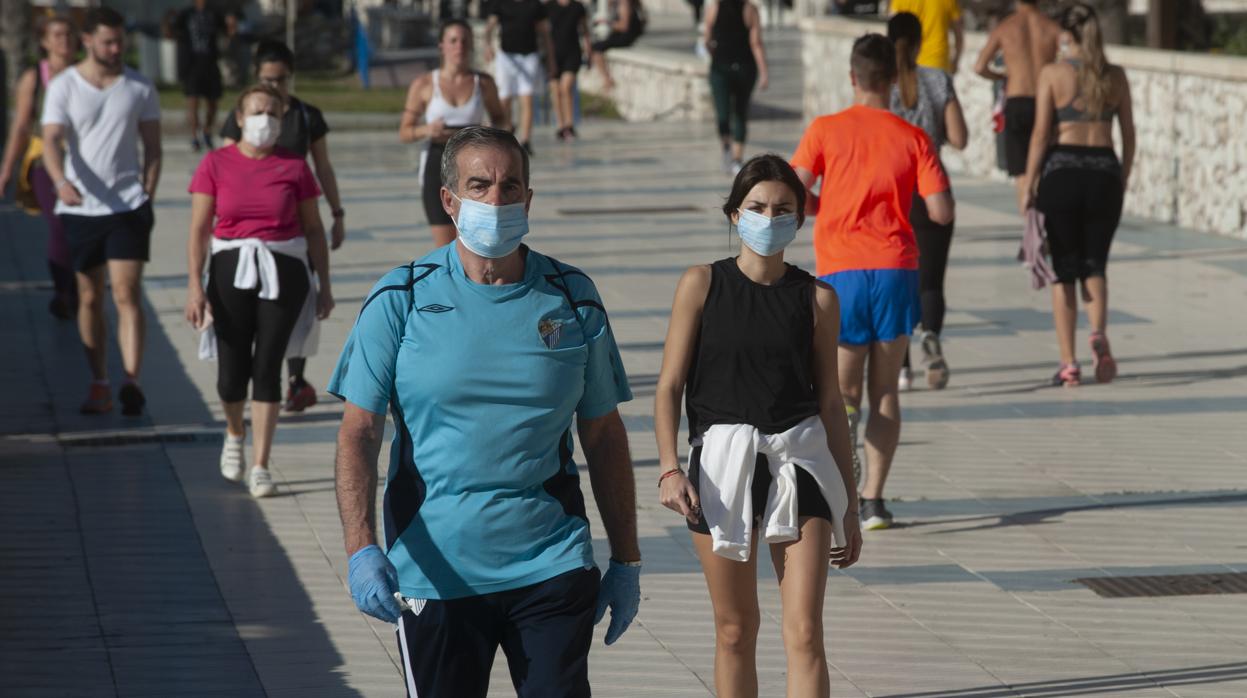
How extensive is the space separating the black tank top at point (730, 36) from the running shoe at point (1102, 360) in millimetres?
10635

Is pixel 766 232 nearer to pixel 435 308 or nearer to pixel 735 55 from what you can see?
pixel 435 308

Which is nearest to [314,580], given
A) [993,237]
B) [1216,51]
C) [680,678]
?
[680,678]

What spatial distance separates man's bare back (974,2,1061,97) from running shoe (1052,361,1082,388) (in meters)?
4.53

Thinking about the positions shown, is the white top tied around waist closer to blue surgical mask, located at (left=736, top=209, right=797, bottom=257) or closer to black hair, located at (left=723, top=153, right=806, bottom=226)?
black hair, located at (left=723, top=153, right=806, bottom=226)

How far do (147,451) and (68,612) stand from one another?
2.65 m

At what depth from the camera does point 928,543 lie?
24.7ft

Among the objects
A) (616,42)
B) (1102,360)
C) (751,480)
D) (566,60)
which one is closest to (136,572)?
(751,480)

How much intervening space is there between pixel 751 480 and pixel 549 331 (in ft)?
3.67

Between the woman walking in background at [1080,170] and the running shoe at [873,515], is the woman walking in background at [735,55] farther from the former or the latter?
the running shoe at [873,515]

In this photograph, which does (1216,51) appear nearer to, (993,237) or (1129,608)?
(993,237)

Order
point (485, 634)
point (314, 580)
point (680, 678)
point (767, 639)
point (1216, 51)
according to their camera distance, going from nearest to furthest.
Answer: point (485, 634) < point (680, 678) < point (767, 639) < point (314, 580) < point (1216, 51)

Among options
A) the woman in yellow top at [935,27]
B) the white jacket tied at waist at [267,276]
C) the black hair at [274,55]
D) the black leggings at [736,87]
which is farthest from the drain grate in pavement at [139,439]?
the black leggings at [736,87]

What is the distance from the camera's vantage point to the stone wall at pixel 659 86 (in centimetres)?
2884

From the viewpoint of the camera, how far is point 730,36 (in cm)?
2061
